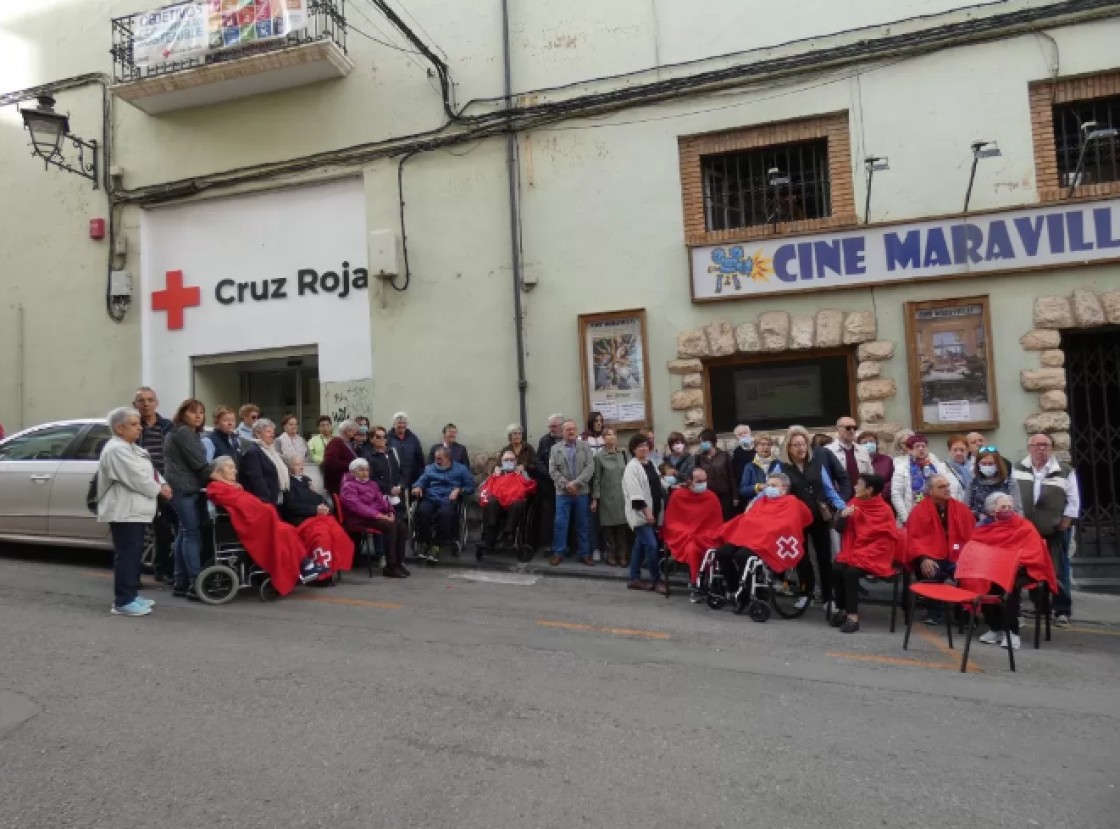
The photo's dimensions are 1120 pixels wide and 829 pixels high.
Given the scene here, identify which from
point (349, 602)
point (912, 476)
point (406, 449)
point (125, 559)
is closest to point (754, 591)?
point (912, 476)

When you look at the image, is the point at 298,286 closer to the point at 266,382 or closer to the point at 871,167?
the point at 266,382

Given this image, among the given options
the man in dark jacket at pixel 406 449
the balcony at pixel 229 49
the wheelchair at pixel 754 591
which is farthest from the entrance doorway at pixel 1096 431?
the balcony at pixel 229 49

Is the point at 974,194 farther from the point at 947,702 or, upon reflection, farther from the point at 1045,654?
the point at 947,702

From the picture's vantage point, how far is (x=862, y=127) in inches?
382

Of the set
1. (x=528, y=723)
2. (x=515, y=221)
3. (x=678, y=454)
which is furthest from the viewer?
(x=515, y=221)

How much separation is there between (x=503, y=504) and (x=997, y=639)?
523 centimetres

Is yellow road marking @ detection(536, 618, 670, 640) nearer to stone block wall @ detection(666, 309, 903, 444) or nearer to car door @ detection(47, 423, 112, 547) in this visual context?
stone block wall @ detection(666, 309, 903, 444)

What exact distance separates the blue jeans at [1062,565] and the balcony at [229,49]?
1054cm

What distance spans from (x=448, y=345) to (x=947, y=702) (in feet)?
26.0

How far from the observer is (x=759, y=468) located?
25.9ft

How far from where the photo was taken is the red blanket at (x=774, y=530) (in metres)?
6.85

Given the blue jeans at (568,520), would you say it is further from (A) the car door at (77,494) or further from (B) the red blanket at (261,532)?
A: (A) the car door at (77,494)

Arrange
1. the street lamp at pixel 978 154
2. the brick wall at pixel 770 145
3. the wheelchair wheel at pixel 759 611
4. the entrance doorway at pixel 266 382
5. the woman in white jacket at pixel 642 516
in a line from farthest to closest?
the entrance doorway at pixel 266 382 → the brick wall at pixel 770 145 → the street lamp at pixel 978 154 → the woman in white jacket at pixel 642 516 → the wheelchair wheel at pixel 759 611

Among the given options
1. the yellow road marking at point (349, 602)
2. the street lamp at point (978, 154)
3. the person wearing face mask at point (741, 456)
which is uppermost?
the street lamp at point (978, 154)
